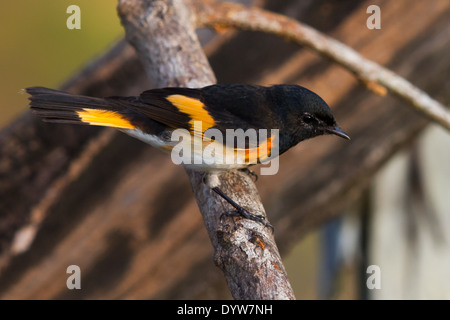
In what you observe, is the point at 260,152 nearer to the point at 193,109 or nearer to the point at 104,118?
the point at 193,109

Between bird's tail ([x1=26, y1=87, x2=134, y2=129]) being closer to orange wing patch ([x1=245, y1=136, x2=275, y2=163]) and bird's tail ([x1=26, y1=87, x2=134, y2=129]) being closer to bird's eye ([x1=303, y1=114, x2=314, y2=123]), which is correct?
orange wing patch ([x1=245, y1=136, x2=275, y2=163])

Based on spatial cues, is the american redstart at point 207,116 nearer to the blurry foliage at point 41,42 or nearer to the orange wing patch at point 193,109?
the orange wing patch at point 193,109

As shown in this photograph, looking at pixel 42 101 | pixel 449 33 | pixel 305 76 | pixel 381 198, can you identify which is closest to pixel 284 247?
pixel 381 198

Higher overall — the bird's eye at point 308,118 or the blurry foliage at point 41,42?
the blurry foliage at point 41,42

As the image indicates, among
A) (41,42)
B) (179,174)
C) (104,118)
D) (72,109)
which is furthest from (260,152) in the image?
(41,42)

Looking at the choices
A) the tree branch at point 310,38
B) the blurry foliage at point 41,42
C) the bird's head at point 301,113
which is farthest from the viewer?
the blurry foliage at point 41,42

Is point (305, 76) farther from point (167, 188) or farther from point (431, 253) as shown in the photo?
point (431, 253)

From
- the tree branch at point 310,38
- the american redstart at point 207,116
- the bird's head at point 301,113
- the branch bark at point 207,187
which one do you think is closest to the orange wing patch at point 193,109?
the american redstart at point 207,116
